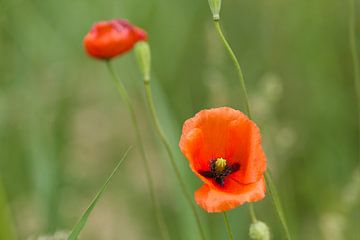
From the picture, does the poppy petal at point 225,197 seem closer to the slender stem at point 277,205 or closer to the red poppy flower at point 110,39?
the slender stem at point 277,205

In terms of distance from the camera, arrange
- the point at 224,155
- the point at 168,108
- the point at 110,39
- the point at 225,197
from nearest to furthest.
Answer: the point at 225,197 → the point at 224,155 → the point at 110,39 → the point at 168,108

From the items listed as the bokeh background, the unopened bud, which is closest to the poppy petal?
the unopened bud

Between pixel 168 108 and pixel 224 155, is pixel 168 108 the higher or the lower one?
the lower one

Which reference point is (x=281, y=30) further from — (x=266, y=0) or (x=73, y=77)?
(x=73, y=77)

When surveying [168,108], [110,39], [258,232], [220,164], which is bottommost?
[168,108]

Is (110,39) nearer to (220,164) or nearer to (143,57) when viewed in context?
(143,57)

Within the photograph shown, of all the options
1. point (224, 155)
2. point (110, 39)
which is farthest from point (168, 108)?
point (224, 155)

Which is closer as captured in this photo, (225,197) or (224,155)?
(225,197)

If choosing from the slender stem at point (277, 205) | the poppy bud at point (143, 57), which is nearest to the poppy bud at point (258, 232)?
the slender stem at point (277, 205)

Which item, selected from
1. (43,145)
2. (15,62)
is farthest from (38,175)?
(15,62)
